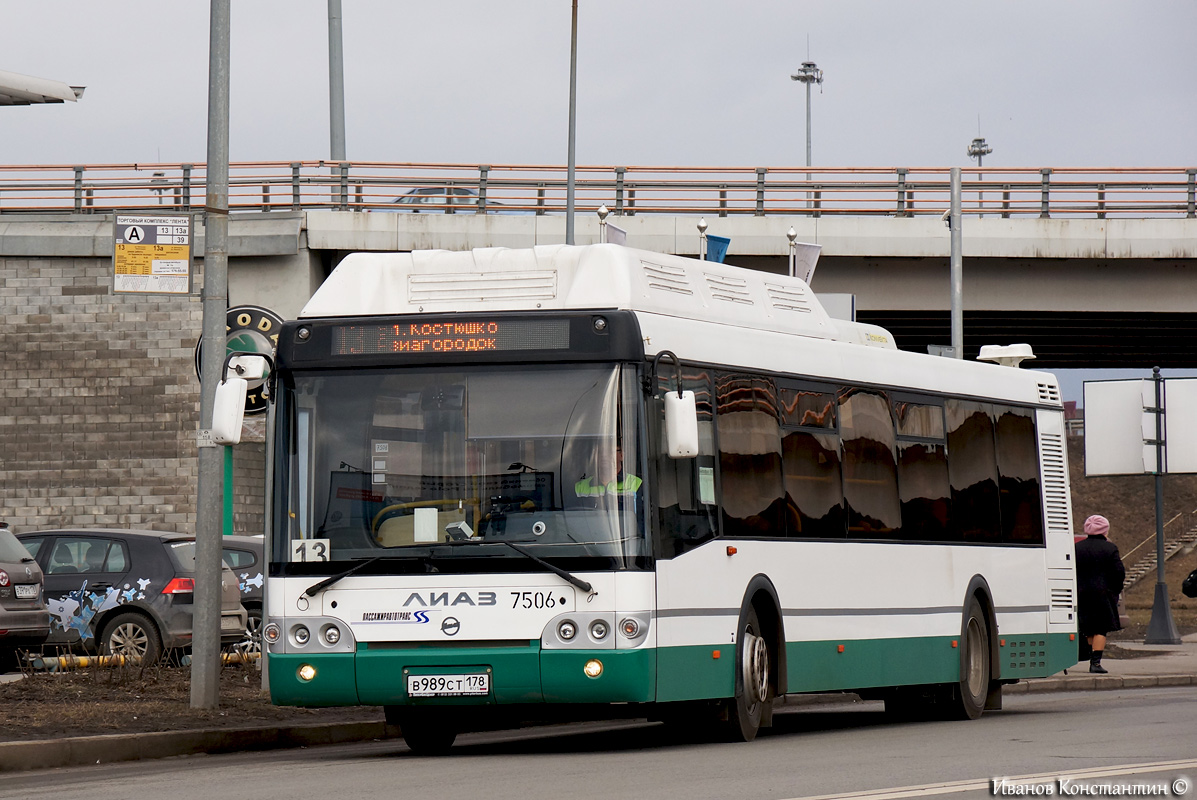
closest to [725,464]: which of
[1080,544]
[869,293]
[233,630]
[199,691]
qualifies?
[199,691]

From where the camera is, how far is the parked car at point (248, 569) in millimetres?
22203

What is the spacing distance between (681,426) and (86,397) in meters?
25.8

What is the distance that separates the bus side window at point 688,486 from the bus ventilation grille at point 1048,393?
5.94 m

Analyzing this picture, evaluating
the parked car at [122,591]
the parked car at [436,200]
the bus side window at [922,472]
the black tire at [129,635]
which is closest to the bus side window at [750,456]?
the bus side window at [922,472]

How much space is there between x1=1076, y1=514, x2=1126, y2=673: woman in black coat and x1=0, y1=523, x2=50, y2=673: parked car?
37.0ft

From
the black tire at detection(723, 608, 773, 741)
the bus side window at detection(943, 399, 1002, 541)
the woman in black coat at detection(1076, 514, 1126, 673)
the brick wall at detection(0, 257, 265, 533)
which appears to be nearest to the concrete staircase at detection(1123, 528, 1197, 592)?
the brick wall at detection(0, 257, 265, 533)

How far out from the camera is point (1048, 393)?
58.5ft

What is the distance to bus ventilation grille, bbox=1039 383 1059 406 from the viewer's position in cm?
1772

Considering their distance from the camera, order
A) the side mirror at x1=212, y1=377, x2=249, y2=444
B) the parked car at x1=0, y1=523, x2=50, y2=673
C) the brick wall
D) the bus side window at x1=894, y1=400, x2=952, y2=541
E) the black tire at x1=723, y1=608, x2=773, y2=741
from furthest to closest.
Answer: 1. the brick wall
2. the parked car at x1=0, y1=523, x2=50, y2=673
3. the bus side window at x1=894, y1=400, x2=952, y2=541
4. the black tire at x1=723, y1=608, x2=773, y2=741
5. the side mirror at x1=212, y1=377, x2=249, y2=444

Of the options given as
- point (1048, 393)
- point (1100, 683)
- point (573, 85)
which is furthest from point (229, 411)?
point (573, 85)

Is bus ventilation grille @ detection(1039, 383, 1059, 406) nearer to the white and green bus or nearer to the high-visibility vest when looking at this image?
the white and green bus

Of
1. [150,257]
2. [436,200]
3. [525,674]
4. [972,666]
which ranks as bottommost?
[972,666]

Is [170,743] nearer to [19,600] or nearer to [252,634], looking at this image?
[19,600]

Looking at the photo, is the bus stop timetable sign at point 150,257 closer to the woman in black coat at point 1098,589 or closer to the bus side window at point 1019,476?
the bus side window at point 1019,476
